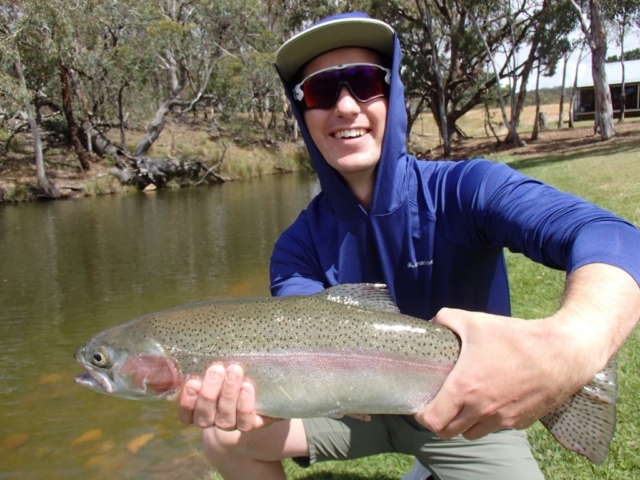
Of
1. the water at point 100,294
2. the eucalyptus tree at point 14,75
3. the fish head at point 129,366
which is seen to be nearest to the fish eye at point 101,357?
the fish head at point 129,366

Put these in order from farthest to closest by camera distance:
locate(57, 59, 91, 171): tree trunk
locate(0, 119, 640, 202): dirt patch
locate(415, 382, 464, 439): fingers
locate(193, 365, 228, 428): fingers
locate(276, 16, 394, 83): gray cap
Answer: locate(57, 59, 91, 171): tree trunk
locate(0, 119, 640, 202): dirt patch
locate(276, 16, 394, 83): gray cap
locate(193, 365, 228, 428): fingers
locate(415, 382, 464, 439): fingers

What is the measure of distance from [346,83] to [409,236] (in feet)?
3.10

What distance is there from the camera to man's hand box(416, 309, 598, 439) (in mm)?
1805

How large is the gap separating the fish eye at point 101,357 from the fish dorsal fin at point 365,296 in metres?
1.09

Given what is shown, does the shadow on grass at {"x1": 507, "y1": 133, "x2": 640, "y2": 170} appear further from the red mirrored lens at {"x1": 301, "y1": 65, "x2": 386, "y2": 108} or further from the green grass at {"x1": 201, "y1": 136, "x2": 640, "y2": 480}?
the red mirrored lens at {"x1": 301, "y1": 65, "x2": 386, "y2": 108}

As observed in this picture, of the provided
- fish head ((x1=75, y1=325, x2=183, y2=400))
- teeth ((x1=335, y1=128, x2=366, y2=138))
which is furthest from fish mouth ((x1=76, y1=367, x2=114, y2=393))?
teeth ((x1=335, y1=128, x2=366, y2=138))

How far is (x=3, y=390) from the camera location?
7.54m

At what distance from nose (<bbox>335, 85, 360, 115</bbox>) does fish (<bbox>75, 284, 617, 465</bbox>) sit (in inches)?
42.4

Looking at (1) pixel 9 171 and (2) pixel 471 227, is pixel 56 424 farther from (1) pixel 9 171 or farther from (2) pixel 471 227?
(1) pixel 9 171

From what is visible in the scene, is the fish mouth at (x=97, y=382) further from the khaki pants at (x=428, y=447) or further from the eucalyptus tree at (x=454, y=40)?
the eucalyptus tree at (x=454, y=40)

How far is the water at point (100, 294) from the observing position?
596 cm

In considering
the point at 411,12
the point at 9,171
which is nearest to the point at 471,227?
the point at 9,171

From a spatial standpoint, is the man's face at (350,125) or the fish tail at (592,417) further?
the man's face at (350,125)

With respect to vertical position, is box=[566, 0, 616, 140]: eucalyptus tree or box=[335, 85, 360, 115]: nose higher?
box=[566, 0, 616, 140]: eucalyptus tree
